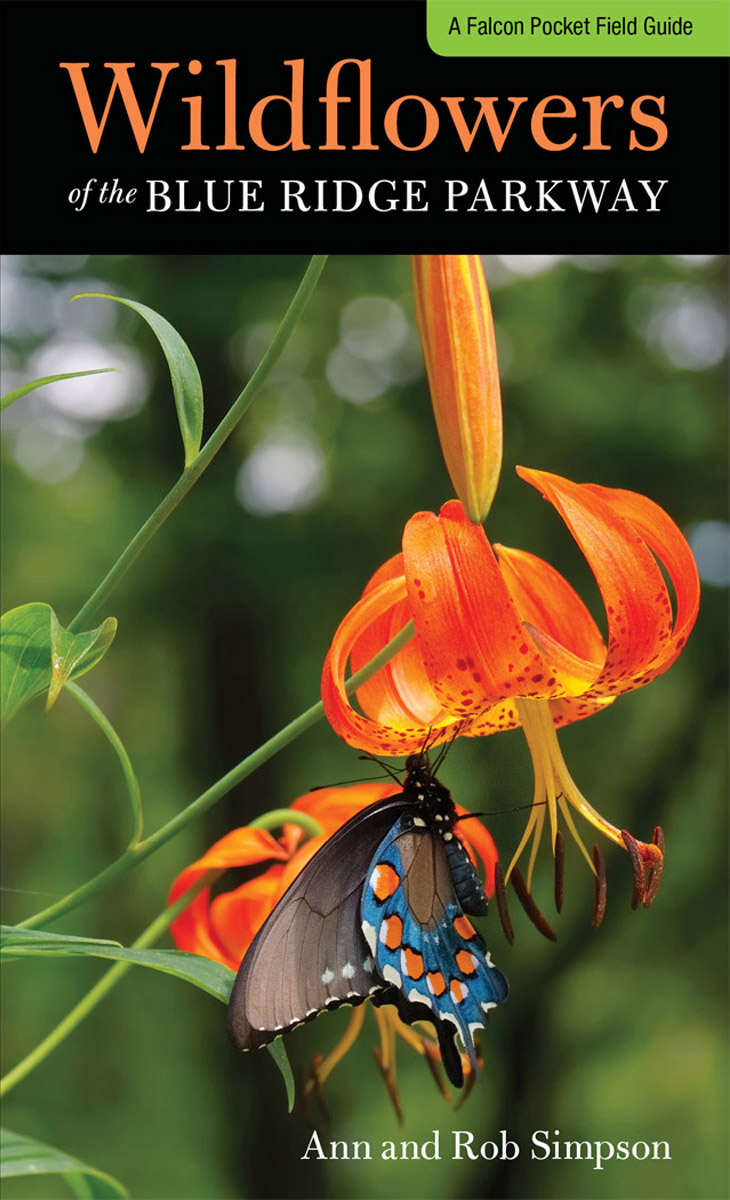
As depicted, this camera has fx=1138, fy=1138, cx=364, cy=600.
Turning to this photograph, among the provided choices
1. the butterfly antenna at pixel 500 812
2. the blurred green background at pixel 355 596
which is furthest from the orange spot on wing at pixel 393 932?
the blurred green background at pixel 355 596

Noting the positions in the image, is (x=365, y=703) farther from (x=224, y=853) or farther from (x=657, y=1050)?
(x=657, y=1050)

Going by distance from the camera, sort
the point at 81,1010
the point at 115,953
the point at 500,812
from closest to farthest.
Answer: the point at 115,953 < the point at 81,1010 < the point at 500,812

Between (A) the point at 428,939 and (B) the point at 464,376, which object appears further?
(A) the point at 428,939

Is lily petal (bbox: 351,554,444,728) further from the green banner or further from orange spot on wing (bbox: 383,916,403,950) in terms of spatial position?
the green banner

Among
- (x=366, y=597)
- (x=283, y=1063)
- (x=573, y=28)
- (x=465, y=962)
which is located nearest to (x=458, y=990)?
(x=465, y=962)

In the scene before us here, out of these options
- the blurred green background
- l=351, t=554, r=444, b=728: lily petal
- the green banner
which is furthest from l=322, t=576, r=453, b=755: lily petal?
the blurred green background

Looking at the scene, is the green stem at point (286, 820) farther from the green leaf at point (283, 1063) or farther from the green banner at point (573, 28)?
the green banner at point (573, 28)

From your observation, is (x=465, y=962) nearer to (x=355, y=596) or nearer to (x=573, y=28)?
(x=573, y=28)
